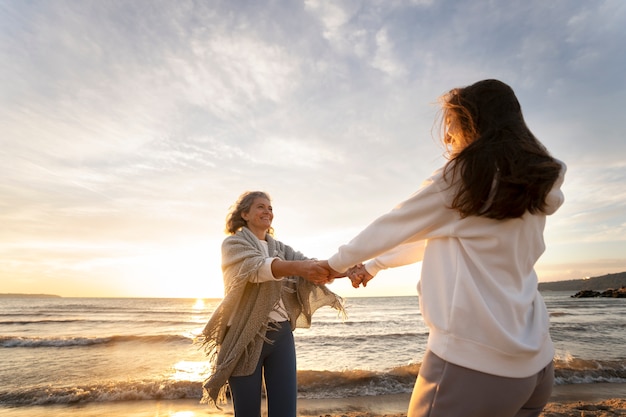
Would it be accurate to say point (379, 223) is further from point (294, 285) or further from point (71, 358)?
point (71, 358)

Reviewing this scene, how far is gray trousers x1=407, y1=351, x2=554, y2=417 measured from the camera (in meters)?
1.25

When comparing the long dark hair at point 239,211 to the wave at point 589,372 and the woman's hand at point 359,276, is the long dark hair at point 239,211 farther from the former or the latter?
the wave at point 589,372

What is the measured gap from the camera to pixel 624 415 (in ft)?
16.2

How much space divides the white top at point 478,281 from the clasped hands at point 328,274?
963 millimetres

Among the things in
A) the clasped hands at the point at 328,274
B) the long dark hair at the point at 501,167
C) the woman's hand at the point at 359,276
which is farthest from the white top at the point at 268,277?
the long dark hair at the point at 501,167

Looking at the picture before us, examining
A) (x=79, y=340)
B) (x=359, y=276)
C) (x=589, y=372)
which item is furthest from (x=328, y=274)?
(x=79, y=340)

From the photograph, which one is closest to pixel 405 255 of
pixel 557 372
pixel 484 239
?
pixel 484 239

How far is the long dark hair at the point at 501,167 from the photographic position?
1.27 metres

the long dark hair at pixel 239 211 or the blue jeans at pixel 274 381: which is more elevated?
the long dark hair at pixel 239 211

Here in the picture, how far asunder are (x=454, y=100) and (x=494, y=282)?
682mm

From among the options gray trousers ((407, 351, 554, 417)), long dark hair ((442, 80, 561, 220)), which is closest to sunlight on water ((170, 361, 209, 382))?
gray trousers ((407, 351, 554, 417))

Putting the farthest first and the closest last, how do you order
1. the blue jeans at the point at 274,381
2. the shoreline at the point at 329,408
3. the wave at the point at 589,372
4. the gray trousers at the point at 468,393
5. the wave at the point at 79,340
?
the wave at the point at 79,340
the wave at the point at 589,372
the shoreline at the point at 329,408
the blue jeans at the point at 274,381
the gray trousers at the point at 468,393

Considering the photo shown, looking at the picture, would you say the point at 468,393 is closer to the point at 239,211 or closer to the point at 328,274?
the point at 328,274

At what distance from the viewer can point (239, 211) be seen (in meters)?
3.39
